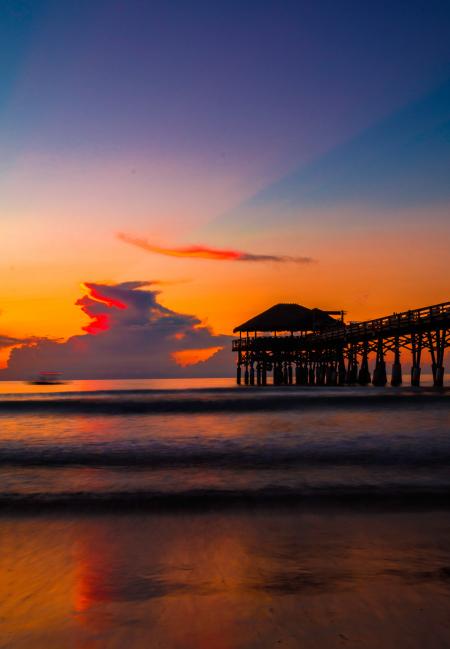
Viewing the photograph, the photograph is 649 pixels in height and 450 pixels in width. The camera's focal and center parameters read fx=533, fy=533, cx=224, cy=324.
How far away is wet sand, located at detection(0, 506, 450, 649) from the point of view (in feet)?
10.8

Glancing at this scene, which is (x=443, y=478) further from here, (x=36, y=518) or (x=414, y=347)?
(x=414, y=347)

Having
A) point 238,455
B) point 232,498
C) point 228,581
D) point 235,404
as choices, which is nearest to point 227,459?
point 238,455

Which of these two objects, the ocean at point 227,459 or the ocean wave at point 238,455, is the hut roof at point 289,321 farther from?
the ocean wave at point 238,455

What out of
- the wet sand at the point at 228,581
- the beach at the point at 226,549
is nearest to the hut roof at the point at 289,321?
the beach at the point at 226,549

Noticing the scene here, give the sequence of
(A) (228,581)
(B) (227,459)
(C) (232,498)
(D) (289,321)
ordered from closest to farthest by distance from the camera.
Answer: (A) (228,581) → (C) (232,498) → (B) (227,459) → (D) (289,321)

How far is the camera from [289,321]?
64938 millimetres

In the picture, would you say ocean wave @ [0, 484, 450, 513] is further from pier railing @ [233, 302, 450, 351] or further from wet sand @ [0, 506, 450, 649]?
pier railing @ [233, 302, 450, 351]

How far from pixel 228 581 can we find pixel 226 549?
2.98ft

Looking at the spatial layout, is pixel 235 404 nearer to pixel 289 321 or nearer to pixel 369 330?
pixel 369 330

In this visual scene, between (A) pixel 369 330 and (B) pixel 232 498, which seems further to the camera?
(A) pixel 369 330

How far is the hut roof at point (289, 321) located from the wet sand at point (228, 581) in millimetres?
58300

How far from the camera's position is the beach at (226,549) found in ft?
11.1

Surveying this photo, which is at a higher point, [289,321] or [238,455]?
[289,321]

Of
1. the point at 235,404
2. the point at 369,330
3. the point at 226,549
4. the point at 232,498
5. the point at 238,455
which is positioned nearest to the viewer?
the point at 226,549
